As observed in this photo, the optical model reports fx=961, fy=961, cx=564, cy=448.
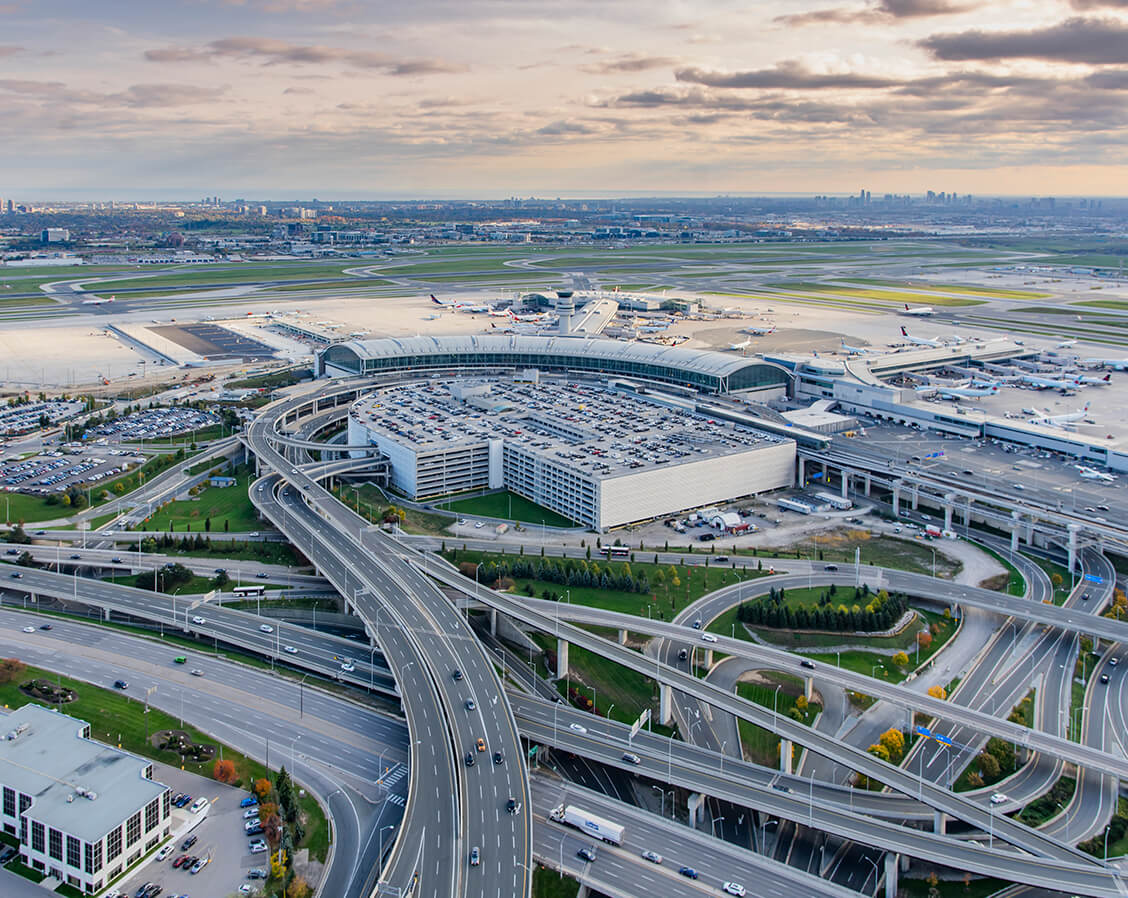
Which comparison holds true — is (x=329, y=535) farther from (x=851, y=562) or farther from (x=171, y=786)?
(x=851, y=562)

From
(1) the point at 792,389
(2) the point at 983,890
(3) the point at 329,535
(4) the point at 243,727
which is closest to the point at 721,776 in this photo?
(2) the point at 983,890

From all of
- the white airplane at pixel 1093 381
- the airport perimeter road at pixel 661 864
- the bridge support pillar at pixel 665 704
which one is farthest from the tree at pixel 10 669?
the white airplane at pixel 1093 381

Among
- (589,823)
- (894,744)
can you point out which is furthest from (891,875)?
(589,823)

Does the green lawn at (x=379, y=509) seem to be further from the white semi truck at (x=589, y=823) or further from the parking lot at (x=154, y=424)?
the white semi truck at (x=589, y=823)

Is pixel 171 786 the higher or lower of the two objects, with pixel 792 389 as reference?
lower

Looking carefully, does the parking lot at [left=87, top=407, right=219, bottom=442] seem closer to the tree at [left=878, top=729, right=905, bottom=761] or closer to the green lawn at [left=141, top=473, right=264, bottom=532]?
the green lawn at [left=141, top=473, right=264, bottom=532]

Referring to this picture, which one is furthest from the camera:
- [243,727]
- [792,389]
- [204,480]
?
[792,389]

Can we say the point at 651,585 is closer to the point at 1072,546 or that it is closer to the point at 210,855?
the point at 1072,546
